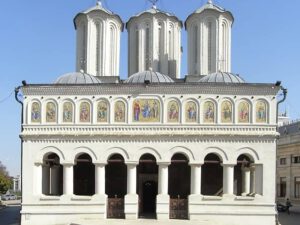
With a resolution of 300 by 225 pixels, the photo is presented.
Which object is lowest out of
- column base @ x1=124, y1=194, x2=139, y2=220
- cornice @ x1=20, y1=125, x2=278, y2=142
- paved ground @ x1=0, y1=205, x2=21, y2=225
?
paved ground @ x1=0, y1=205, x2=21, y2=225

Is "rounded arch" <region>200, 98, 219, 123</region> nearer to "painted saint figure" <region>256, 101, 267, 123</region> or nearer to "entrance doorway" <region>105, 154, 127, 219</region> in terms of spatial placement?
"painted saint figure" <region>256, 101, 267, 123</region>

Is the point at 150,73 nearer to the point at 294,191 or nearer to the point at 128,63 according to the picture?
the point at 128,63

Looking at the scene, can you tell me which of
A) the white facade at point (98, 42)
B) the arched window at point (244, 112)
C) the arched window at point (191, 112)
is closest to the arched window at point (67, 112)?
the white facade at point (98, 42)

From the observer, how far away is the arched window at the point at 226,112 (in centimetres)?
2222

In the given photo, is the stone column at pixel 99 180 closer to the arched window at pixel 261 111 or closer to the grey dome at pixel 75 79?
the grey dome at pixel 75 79

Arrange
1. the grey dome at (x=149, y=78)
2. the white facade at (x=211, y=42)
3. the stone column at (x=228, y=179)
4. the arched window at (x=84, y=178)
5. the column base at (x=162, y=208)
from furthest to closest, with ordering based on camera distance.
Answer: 1. the white facade at (x=211, y=42)
2. the arched window at (x=84, y=178)
3. the grey dome at (x=149, y=78)
4. the stone column at (x=228, y=179)
5. the column base at (x=162, y=208)

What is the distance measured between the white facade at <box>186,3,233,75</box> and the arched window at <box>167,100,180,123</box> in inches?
218

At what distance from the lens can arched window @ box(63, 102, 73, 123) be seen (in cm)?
2247

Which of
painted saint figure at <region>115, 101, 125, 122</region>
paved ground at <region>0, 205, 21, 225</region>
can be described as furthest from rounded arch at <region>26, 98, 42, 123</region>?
paved ground at <region>0, 205, 21, 225</region>

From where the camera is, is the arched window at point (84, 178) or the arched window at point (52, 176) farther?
the arched window at point (84, 178)

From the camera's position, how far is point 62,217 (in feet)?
71.8

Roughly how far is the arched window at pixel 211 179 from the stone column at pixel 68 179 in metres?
6.92

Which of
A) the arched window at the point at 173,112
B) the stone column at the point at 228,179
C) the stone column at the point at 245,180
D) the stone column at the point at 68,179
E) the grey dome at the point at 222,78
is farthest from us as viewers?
the stone column at the point at 245,180

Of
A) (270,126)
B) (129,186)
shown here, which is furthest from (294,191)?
(129,186)
